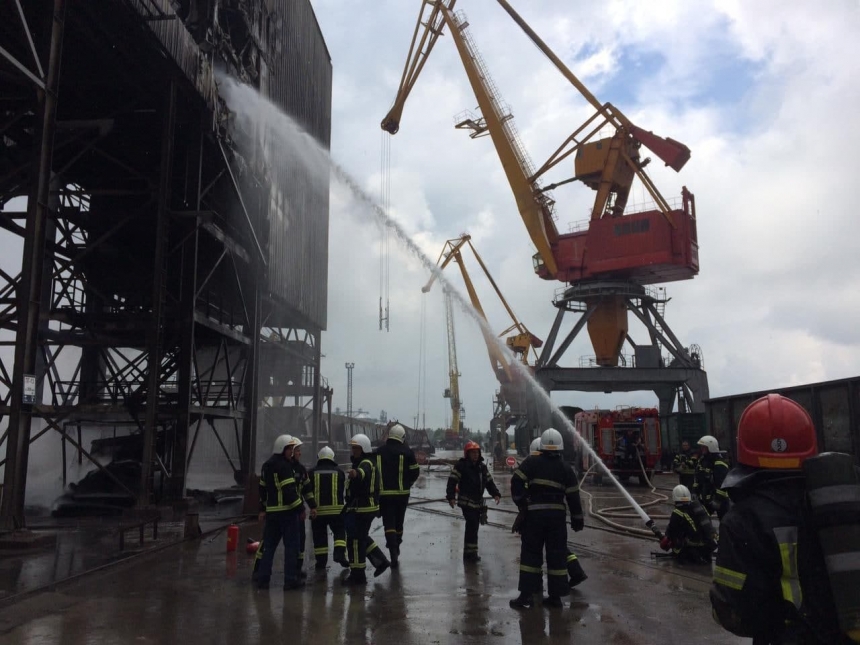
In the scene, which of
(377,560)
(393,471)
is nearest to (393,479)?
(393,471)

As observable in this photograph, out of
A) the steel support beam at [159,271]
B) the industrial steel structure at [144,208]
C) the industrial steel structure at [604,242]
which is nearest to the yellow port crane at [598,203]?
the industrial steel structure at [604,242]

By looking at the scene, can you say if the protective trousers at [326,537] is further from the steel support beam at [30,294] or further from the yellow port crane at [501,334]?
the yellow port crane at [501,334]

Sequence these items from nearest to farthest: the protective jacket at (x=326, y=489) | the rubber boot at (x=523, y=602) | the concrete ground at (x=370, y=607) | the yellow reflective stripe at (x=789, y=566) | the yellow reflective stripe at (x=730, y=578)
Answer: the yellow reflective stripe at (x=789, y=566) < the yellow reflective stripe at (x=730, y=578) < the concrete ground at (x=370, y=607) < the rubber boot at (x=523, y=602) < the protective jacket at (x=326, y=489)

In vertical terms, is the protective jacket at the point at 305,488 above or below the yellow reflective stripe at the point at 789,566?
below

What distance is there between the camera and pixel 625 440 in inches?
853

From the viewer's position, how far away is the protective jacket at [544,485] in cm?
648

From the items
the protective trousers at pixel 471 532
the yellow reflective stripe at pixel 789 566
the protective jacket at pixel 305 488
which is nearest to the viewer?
A: the yellow reflective stripe at pixel 789 566

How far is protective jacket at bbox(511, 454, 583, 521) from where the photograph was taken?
255 inches

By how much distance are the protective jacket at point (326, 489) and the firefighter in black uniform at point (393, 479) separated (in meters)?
0.57

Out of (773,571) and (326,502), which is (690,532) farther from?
(773,571)

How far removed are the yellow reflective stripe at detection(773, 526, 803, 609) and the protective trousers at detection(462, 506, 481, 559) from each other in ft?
22.1

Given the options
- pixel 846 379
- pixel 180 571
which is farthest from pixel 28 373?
pixel 846 379

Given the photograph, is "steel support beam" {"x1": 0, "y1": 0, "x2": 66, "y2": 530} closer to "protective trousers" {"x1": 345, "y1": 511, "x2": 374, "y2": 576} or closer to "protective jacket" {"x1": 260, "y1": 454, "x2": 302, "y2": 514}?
"protective jacket" {"x1": 260, "y1": 454, "x2": 302, "y2": 514}

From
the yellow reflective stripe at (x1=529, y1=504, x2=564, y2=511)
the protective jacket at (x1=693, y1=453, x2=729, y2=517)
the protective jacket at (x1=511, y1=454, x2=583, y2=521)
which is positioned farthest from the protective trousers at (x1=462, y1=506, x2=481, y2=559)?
the protective jacket at (x1=693, y1=453, x2=729, y2=517)
